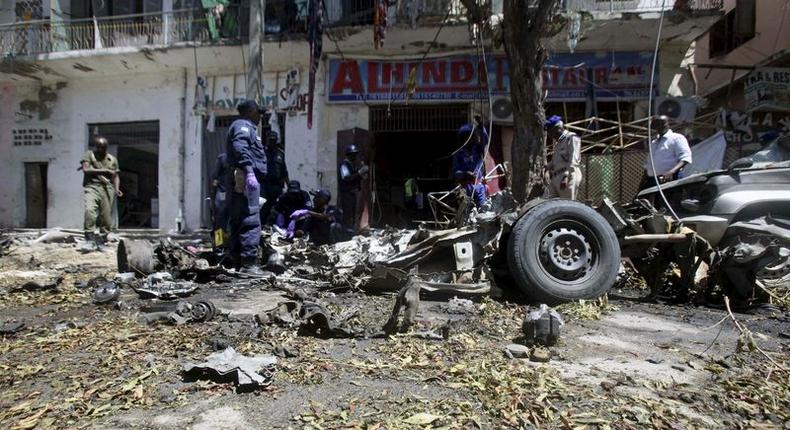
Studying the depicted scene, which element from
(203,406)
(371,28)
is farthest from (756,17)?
(203,406)

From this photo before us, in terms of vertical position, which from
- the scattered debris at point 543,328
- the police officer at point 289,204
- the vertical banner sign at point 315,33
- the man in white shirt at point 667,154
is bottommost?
the scattered debris at point 543,328

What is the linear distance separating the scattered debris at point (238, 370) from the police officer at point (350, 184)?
251 inches

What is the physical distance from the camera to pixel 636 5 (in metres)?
9.48

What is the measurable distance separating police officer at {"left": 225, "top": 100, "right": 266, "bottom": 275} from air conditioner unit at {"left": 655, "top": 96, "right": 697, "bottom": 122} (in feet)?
27.4

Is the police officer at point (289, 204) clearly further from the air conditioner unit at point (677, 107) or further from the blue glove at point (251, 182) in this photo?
the air conditioner unit at point (677, 107)

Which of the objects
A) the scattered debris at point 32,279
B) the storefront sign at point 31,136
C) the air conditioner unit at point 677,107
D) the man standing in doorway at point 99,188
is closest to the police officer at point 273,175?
the man standing in doorway at point 99,188

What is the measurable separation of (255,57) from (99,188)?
3551 mm

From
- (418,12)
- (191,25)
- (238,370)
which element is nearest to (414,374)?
(238,370)

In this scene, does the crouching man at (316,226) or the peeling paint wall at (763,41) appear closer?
the crouching man at (316,226)

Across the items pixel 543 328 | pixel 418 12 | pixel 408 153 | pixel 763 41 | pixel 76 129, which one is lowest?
pixel 543 328

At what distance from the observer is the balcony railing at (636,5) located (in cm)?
907

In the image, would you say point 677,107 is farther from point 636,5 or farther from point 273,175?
point 273,175

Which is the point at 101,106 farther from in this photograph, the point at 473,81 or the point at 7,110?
the point at 473,81

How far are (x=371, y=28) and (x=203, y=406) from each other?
9.15 meters
